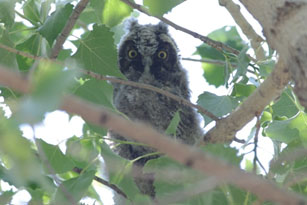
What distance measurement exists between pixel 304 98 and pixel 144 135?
0.58m

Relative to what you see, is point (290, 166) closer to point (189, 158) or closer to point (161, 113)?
point (189, 158)

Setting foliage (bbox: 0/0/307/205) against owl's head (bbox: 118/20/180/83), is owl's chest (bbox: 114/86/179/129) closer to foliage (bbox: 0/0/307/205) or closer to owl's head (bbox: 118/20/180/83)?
owl's head (bbox: 118/20/180/83)

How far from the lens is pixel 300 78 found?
1169 mm

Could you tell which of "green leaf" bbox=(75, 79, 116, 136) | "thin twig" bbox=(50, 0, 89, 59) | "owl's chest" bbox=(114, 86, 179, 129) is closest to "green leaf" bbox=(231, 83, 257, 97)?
"green leaf" bbox=(75, 79, 116, 136)

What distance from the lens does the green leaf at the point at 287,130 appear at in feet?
6.37

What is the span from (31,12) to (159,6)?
66cm

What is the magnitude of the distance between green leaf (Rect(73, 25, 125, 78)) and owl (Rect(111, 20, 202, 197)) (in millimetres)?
1092

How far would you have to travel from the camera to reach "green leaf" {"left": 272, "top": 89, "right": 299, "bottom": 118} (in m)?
2.11

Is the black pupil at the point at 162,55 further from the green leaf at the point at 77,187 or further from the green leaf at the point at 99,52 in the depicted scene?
the green leaf at the point at 77,187

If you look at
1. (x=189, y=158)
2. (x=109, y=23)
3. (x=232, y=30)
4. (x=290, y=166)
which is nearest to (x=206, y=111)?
(x=290, y=166)

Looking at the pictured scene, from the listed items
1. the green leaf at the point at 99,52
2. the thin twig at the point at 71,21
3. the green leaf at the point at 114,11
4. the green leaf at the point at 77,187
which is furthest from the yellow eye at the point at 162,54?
the green leaf at the point at 77,187

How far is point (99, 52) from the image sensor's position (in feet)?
6.88

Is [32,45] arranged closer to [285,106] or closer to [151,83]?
[285,106]

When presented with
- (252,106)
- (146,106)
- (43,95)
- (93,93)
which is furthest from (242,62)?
(146,106)
